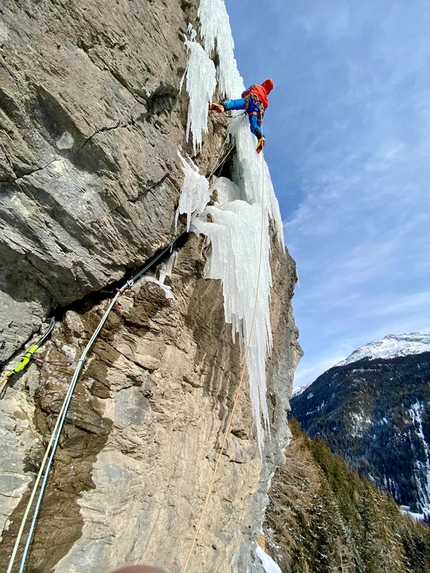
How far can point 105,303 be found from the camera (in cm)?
388

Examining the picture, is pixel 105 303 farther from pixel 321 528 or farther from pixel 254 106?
pixel 321 528

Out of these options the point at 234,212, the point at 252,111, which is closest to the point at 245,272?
the point at 234,212

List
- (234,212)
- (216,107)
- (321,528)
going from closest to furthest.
Result: (234,212), (216,107), (321,528)

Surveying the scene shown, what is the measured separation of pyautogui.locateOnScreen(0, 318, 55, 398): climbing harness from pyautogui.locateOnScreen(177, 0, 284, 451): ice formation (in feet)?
7.29

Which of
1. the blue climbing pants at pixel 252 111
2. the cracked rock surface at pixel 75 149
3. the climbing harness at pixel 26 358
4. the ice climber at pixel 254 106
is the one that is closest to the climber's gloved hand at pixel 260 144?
the ice climber at pixel 254 106

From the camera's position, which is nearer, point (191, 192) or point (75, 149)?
point (75, 149)

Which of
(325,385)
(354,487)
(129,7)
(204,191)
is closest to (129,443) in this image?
(204,191)

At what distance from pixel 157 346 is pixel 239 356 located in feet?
5.35

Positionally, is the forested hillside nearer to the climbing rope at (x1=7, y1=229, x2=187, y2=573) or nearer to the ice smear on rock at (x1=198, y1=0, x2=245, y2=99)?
the climbing rope at (x1=7, y1=229, x2=187, y2=573)

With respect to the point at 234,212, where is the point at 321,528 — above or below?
below

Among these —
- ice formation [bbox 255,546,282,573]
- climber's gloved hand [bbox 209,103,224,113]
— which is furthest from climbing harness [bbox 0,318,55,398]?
ice formation [bbox 255,546,282,573]

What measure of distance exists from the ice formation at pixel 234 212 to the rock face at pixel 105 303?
0.25 m

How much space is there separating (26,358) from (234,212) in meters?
3.71

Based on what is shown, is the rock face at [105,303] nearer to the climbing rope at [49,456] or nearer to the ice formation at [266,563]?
the climbing rope at [49,456]
